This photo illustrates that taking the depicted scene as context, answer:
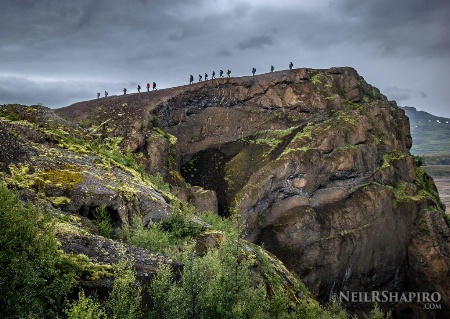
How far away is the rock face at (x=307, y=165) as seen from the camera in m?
60.8

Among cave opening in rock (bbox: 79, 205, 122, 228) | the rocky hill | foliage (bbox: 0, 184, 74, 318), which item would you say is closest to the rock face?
the rocky hill

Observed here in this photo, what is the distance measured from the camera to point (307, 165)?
218 feet

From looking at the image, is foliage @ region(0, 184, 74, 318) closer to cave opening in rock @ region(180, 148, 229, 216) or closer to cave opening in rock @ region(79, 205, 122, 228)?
cave opening in rock @ region(79, 205, 122, 228)

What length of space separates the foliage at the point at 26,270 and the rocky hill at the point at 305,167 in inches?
1392

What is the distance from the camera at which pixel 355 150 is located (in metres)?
68.2

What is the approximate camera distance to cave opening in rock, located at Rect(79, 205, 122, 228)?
25.5 metres

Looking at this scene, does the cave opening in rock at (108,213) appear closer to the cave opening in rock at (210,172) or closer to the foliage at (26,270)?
the foliage at (26,270)

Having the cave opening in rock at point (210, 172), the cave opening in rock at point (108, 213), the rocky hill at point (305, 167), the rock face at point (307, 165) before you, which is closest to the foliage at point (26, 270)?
the cave opening in rock at point (108, 213)

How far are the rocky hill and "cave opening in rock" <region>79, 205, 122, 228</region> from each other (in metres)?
21.5

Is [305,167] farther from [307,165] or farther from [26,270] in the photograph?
[26,270]

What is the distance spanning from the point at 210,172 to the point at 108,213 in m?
45.8

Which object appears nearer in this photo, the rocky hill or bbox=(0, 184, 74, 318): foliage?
bbox=(0, 184, 74, 318): foliage

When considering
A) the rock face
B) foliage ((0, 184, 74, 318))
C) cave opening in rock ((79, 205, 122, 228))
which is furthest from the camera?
the rock face

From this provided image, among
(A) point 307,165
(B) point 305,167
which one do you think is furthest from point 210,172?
(A) point 307,165
